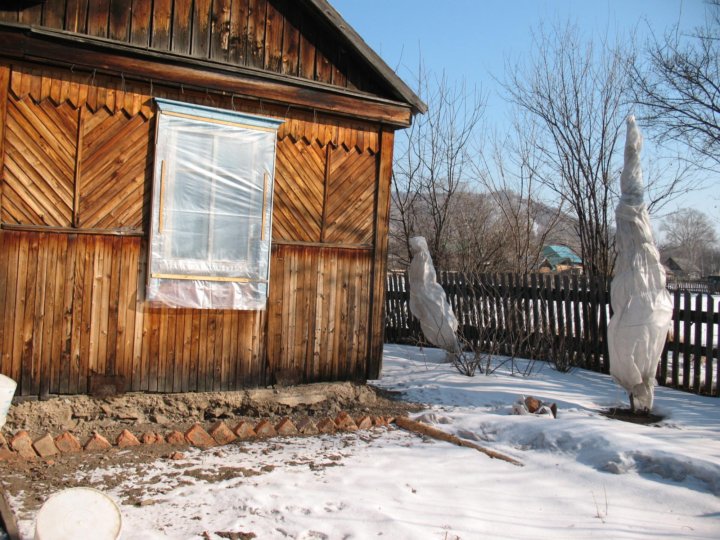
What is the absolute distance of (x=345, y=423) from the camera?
6.29 metres

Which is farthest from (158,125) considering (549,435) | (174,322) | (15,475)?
(549,435)

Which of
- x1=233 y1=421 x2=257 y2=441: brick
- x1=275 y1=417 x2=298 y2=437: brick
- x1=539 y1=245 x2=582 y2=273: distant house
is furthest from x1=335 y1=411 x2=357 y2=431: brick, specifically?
x1=539 y1=245 x2=582 y2=273: distant house

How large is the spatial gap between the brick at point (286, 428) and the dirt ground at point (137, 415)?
0.56 meters

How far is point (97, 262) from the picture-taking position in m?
5.97

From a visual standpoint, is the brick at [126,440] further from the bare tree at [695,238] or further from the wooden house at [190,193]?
the bare tree at [695,238]

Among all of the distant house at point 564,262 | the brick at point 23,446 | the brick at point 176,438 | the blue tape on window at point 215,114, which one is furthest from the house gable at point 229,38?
the distant house at point 564,262

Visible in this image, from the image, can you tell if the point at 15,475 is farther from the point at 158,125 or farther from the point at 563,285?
the point at 563,285

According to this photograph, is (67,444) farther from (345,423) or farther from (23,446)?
(345,423)

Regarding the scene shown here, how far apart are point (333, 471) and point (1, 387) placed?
269 centimetres

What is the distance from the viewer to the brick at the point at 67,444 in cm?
513

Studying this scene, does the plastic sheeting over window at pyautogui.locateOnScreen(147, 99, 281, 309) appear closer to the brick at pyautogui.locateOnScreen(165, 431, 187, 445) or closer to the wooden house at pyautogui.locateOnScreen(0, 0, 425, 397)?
the wooden house at pyautogui.locateOnScreen(0, 0, 425, 397)

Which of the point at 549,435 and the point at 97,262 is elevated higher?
the point at 97,262

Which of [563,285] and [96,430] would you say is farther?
[563,285]

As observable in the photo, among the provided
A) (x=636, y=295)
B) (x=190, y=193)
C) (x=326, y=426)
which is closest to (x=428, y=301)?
(x=636, y=295)
